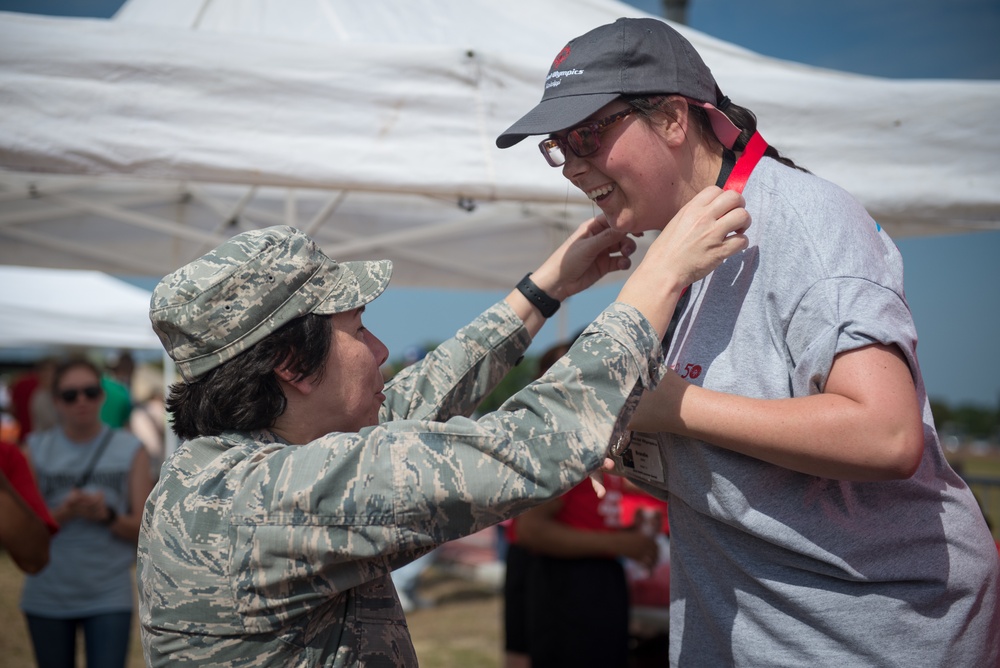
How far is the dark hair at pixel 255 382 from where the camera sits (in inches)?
53.1

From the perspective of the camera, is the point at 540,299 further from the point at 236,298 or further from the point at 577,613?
the point at 577,613

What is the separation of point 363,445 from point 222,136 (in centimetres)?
142

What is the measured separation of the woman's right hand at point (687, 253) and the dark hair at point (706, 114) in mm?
204

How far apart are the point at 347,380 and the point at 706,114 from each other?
0.78 meters

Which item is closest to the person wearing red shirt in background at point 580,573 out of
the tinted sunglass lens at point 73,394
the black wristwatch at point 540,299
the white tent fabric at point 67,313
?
the black wristwatch at point 540,299

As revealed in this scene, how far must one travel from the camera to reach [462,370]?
6.28ft

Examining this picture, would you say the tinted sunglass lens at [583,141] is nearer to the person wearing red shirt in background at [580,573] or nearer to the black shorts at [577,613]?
the person wearing red shirt in background at [580,573]

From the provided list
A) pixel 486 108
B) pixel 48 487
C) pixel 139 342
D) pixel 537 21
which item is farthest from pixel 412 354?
pixel 486 108

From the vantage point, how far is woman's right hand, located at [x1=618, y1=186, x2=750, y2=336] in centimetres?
122

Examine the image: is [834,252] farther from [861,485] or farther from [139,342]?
[139,342]

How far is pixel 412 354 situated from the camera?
9.18 m

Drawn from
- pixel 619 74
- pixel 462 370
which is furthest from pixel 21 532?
pixel 619 74

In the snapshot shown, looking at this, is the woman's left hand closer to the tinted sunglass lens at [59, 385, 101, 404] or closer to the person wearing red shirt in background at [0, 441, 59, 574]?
the person wearing red shirt in background at [0, 441, 59, 574]

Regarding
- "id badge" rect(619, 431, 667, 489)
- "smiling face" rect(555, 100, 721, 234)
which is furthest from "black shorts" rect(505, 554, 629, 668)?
"smiling face" rect(555, 100, 721, 234)
